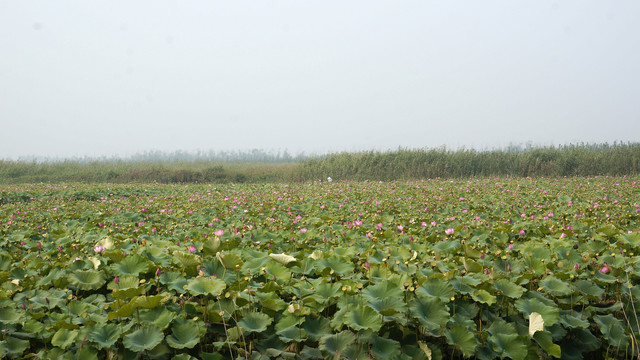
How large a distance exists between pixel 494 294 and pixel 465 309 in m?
0.23

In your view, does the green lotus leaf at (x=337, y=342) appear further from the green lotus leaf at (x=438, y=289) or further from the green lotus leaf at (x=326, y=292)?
the green lotus leaf at (x=438, y=289)

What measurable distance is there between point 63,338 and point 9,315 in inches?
16.6

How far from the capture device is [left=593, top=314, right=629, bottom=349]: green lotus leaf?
189 centimetres

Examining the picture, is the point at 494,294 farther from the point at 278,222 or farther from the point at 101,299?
the point at 278,222

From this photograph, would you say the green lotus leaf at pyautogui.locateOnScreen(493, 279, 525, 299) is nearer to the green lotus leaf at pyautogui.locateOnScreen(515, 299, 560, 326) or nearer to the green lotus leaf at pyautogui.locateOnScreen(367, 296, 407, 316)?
the green lotus leaf at pyautogui.locateOnScreen(515, 299, 560, 326)

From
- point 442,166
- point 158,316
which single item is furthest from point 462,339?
point 442,166

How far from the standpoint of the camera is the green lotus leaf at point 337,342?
163 cm

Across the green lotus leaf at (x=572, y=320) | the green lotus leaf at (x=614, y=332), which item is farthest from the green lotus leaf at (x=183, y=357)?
the green lotus leaf at (x=614, y=332)

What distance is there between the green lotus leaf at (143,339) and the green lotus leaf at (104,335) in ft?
0.20

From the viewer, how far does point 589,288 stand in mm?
2168

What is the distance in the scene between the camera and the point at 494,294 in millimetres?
2086

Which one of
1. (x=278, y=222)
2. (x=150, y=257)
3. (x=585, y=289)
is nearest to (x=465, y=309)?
(x=585, y=289)

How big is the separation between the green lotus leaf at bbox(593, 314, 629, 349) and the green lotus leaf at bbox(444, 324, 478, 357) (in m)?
0.74

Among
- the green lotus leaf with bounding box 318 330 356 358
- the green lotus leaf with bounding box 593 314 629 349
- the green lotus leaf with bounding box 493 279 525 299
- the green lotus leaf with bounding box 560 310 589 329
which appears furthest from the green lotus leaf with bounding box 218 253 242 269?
the green lotus leaf with bounding box 593 314 629 349
